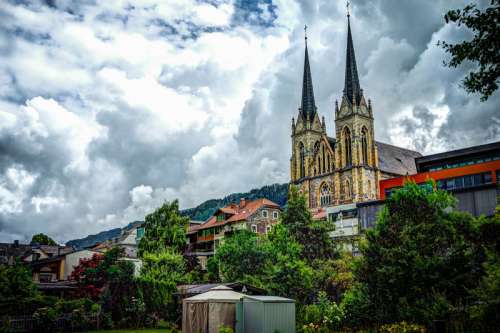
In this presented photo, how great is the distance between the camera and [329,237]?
44.1 meters

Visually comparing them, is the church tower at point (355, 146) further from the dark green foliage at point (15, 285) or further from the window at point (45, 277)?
the dark green foliage at point (15, 285)

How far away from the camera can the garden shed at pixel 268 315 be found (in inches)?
1027

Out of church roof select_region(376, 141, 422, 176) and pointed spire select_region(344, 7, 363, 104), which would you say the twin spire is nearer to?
pointed spire select_region(344, 7, 363, 104)

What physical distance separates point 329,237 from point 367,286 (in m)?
16.4

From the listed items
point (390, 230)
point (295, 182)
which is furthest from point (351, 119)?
point (390, 230)

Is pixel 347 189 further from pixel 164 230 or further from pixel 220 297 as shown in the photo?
pixel 220 297

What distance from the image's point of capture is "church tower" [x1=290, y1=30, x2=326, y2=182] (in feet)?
343

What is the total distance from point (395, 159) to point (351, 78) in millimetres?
19221

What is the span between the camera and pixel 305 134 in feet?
353

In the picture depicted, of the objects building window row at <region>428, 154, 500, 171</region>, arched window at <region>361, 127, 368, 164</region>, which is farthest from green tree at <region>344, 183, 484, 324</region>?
arched window at <region>361, 127, 368, 164</region>

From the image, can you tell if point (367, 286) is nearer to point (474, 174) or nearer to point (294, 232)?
point (294, 232)

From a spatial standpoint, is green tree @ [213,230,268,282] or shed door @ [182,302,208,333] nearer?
shed door @ [182,302,208,333]

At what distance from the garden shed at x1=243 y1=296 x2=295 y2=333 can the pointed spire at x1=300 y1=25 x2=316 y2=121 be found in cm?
8539

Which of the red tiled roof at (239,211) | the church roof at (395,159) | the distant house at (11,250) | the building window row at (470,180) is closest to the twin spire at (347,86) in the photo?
the church roof at (395,159)
